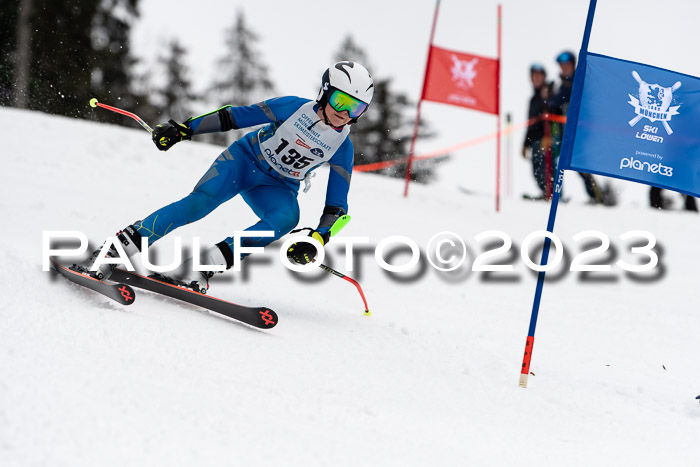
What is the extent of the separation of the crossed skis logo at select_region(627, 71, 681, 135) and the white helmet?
146 cm

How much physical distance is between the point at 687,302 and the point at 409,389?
406cm

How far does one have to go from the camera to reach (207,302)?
353cm

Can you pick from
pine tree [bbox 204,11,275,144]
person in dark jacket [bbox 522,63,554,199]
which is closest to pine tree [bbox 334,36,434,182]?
pine tree [bbox 204,11,275,144]

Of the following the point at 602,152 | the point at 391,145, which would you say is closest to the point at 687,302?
the point at 602,152

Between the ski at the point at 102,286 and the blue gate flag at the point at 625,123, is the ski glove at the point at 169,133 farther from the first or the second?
the blue gate flag at the point at 625,123

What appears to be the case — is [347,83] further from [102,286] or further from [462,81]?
[462,81]

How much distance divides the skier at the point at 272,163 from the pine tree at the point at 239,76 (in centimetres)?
2320

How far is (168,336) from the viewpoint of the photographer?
285cm

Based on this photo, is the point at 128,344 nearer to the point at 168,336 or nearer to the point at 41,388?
the point at 168,336

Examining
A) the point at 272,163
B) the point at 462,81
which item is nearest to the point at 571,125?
the point at 272,163

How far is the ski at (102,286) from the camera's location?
3.15m

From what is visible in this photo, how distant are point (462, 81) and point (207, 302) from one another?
638cm

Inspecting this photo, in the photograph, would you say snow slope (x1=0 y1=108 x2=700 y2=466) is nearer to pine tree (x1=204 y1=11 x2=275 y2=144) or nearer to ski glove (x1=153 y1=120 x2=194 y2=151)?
ski glove (x1=153 y1=120 x2=194 y2=151)

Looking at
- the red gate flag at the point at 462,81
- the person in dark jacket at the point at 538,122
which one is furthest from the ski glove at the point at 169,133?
the person in dark jacket at the point at 538,122
